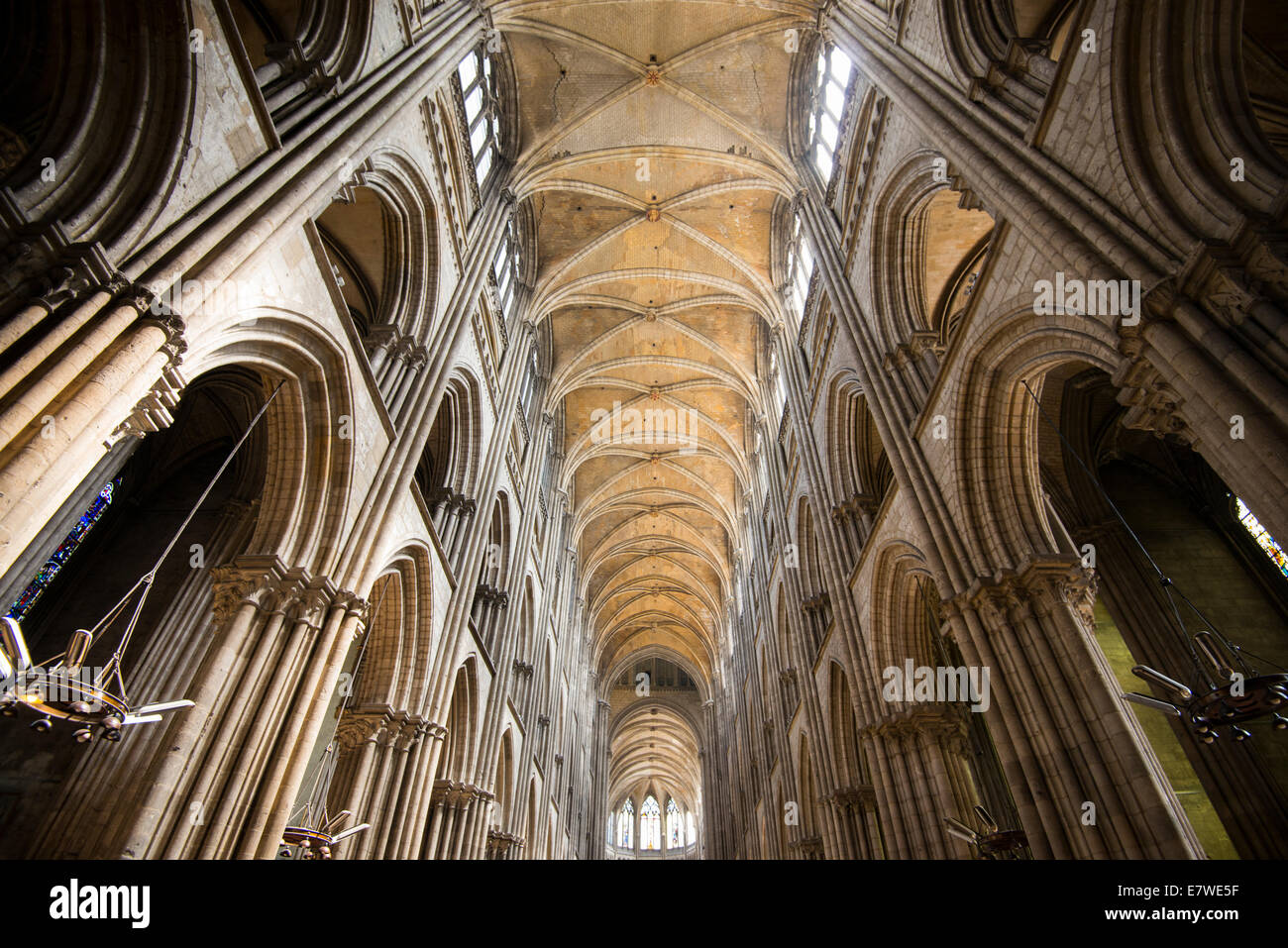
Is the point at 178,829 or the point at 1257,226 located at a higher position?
the point at 1257,226

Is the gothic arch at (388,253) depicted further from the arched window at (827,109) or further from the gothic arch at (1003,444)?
the arched window at (827,109)

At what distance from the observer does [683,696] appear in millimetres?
42875

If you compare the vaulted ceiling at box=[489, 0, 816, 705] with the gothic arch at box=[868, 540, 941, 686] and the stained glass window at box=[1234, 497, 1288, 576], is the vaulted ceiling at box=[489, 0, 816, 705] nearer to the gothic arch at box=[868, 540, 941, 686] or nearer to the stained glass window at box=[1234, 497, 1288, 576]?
the gothic arch at box=[868, 540, 941, 686]

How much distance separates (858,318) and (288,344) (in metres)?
8.74

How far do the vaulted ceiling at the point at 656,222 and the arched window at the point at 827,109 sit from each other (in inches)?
32.1

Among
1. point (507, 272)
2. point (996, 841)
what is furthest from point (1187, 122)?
point (507, 272)

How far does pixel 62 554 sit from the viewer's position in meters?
10.7

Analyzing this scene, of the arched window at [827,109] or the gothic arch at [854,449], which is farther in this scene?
the arched window at [827,109]

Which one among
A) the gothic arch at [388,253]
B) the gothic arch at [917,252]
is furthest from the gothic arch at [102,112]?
the gothic arch at [917,252]

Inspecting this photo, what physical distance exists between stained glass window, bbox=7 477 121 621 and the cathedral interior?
66 mm

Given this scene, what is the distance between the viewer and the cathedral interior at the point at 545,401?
508cm
